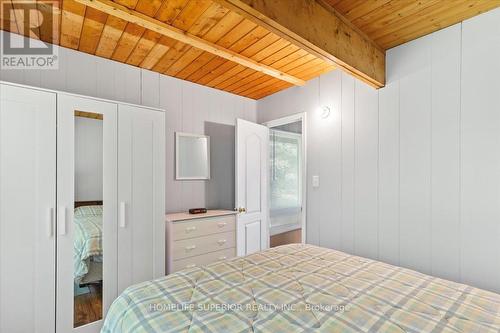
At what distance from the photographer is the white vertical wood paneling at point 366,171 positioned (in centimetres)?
236

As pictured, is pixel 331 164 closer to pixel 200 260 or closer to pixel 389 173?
pixel 389 173

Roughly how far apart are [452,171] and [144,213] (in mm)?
2594

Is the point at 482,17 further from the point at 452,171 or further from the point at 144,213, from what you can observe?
the point at 144,213

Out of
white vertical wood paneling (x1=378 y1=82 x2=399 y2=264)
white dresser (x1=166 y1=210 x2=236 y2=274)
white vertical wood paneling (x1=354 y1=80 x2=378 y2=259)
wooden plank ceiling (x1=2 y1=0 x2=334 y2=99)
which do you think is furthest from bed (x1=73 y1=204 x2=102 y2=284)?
white vertical wood paneling (x1=378 y1=82 x2=399 y2=264)

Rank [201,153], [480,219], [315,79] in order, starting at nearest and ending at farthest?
[480,219], [315,79], [201,153]

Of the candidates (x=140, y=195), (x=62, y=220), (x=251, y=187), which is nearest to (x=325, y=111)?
(x=251, y=187)

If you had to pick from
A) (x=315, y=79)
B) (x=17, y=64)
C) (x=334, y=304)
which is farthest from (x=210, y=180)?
(x=334, y=304)

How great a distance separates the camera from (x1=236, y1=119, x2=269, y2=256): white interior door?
121 inches

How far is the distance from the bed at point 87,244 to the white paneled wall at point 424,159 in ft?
7.19

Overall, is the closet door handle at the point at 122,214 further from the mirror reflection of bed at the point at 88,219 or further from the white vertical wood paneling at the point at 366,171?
the white vertical wood paneling at the point at 366,171

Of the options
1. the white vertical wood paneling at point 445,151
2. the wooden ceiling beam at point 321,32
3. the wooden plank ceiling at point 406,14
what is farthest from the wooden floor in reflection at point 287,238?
the wooden plank ceiling at point 406,14

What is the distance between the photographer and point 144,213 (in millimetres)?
2291

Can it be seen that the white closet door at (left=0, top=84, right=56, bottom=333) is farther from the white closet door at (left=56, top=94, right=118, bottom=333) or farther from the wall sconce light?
the wall sconce light

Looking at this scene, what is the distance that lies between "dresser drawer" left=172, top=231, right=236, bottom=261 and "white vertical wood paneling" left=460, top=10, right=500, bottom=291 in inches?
84.4
